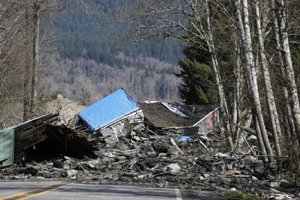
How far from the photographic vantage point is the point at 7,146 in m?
16.0

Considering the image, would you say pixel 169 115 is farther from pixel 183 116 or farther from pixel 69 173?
pixel 69 173

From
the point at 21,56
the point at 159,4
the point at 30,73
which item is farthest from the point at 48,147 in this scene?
the point at 21,56

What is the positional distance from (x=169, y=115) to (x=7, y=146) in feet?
76.8

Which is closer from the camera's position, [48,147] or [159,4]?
[48,147]

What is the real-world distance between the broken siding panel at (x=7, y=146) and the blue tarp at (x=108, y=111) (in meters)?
15.8

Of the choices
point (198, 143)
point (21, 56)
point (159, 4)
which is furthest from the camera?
point (21, 56)

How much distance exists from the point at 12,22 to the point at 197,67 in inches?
774

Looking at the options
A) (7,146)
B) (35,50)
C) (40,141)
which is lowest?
(7,146)

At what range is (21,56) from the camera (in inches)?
1165

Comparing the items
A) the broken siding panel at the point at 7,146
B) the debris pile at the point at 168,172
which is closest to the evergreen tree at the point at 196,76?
the debris pile at the point at 168,172

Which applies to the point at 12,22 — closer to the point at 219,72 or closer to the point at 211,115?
the point at 219,72

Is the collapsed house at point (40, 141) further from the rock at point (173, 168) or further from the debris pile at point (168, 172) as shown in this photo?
the rock at point (173, 168)

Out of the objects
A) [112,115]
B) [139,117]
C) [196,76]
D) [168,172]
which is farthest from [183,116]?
[168,172]

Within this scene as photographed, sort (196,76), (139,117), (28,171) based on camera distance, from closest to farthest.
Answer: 1. (28,171)
2. (139,117)
3. (196,76)
